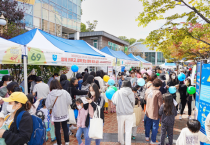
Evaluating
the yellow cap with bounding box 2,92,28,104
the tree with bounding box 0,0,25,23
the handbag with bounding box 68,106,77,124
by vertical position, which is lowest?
the handbag with bounding box 68,106,77,124

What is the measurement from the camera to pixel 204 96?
2.84 m

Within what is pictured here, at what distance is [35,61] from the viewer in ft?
13.0

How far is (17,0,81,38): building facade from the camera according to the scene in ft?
40.3

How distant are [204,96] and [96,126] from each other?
224 cm

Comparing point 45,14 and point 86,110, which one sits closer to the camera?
point 86,110

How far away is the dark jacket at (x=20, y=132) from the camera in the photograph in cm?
177

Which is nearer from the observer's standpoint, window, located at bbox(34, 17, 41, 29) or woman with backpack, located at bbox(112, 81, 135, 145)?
woman with backpack, located at bbox(112, 81, 135, 145)

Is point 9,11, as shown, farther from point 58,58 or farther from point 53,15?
point 58,58

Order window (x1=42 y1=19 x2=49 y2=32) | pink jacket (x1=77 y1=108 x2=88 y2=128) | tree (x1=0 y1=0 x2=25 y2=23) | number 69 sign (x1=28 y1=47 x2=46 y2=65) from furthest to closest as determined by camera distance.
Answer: window (x1=42 y1=19 x2=49 y2=32) < tree (x1=0 y1=0 x2=25 y2=23) < number 69 sign (x1=28 y1=47 x2=46 y2=65) < pink jacket (x1=77 y1=108 x2=88 y2=128)

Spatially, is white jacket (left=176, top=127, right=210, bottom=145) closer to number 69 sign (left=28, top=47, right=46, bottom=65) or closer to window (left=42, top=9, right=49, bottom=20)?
number 69 sign (left=28, top=47, right=46, bottom=65)

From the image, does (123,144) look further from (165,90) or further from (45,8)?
(45,8)

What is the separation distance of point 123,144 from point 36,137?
7.79ft

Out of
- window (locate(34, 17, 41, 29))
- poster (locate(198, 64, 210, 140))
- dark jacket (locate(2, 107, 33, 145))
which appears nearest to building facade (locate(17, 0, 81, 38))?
window (locate(34, 17, 41, 29))

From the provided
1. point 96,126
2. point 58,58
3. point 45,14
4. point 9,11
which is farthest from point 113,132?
point 45,14
